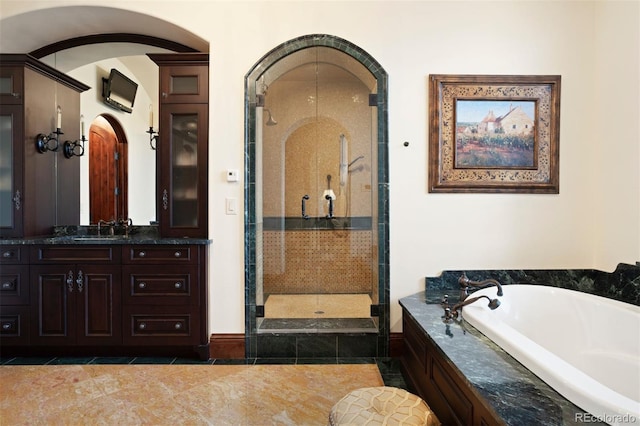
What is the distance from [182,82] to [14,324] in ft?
7.46

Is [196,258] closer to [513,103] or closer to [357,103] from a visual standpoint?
[357,103]

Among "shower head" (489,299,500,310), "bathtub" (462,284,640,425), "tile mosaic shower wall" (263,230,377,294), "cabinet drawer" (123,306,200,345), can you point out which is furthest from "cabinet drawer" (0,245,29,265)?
"shower head" (489,299,500,310)

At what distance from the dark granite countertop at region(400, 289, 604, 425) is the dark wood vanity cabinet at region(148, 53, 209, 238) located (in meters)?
1.93

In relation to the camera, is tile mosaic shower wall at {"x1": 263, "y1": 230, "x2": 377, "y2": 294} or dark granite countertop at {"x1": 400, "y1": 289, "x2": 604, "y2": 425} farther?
tile mosaic shower wall at {"x1": 263, "y1": 230, "x2": 377, "y2": 294}

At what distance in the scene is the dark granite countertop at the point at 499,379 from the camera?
1.10 m

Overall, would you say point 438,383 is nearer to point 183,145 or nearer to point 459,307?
point 459,307

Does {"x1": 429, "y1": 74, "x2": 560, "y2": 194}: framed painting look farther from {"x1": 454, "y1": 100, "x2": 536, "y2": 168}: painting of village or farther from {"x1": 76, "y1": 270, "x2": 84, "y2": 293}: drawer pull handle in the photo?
{"x1": 76, "y1": 270, "x2": 84, "y2": 293}: drawer pull handle

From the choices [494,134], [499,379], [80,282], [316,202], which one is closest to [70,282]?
[80,282]

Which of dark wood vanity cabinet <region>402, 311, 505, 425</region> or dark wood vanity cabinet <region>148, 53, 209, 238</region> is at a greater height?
dark wood vanity cabinet <region>148, 53, 209, 238</region>

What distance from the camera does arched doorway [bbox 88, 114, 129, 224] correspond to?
307cm

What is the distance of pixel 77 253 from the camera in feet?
8.57

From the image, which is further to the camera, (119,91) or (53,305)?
(119,91)

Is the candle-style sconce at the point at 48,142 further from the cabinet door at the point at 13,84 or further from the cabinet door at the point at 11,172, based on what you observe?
the cabinet door at the point at 13,84

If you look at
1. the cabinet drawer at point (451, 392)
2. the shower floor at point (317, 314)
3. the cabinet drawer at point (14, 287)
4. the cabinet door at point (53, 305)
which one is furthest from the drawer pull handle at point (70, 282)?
the cabinet drawer at point (451, 392)
